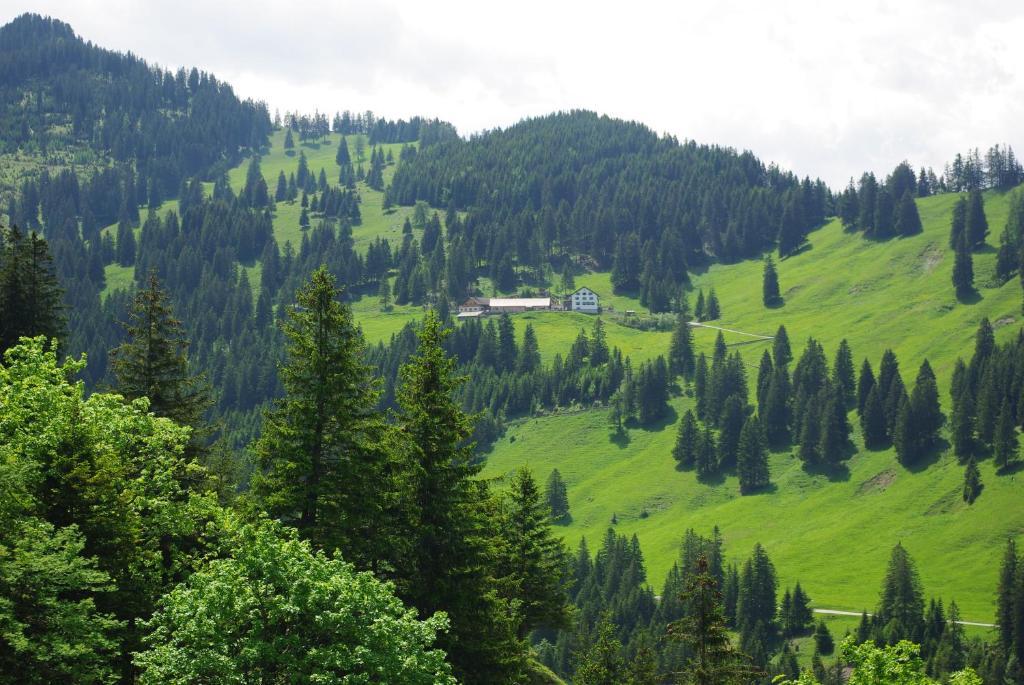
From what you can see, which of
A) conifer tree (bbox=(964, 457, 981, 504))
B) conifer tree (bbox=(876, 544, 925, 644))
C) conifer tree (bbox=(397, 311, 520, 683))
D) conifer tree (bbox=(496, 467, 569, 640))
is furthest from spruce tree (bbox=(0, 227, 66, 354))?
conifer tree (bbox=(964, 457, 981, 504))

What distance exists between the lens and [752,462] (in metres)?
188

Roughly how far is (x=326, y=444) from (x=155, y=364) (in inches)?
658

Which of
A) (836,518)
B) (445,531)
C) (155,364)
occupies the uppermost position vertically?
(155,364)

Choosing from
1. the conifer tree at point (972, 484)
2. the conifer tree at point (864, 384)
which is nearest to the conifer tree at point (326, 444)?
the conifer tree at point (972, 484)

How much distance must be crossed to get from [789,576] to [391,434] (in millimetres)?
122737

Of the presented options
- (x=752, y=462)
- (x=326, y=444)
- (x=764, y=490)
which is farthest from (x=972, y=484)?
(x=326, y=444)

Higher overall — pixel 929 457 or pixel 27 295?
pixel 27 295

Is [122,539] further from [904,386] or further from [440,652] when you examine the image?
[904,386]

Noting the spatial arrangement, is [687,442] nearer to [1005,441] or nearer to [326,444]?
[1005,441]

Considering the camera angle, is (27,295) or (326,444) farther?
(27,295)

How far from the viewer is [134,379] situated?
53531mm

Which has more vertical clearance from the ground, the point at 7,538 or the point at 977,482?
the point at 7,538

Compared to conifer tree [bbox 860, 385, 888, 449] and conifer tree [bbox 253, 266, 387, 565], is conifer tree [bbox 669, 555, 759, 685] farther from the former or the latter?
conifer tree [bbox 860, 385, 888, 449]

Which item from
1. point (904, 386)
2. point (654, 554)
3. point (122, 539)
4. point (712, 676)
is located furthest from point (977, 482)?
point (122, 539)
